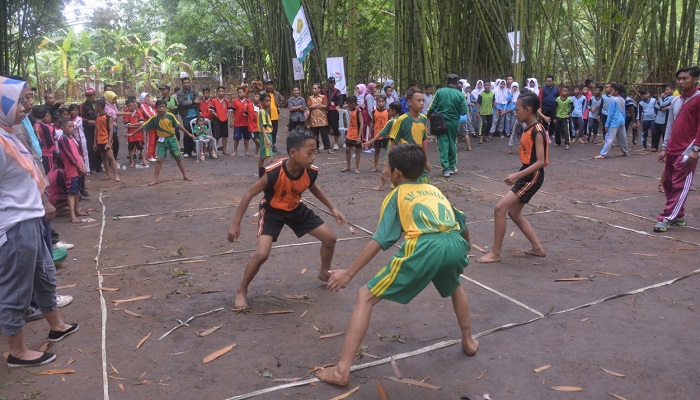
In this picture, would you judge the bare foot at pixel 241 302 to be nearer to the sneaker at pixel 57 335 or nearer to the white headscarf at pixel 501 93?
the sneaker at pixel 57 335

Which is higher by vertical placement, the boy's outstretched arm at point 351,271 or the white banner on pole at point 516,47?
the white banner on pole at point 516,47

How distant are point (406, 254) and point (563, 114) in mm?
11291

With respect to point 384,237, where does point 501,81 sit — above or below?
above

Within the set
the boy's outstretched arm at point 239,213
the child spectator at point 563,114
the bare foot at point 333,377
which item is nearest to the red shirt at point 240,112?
the child spectator at point 563,114

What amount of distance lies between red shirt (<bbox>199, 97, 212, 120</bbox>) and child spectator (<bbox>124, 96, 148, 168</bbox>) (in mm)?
1395

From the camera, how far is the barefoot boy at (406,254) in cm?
315

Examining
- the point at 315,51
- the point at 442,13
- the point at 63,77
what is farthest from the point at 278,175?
the point at 63,77

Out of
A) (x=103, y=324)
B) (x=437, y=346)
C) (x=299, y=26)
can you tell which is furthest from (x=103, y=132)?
(x=437, y=346)

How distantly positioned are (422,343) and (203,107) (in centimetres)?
1078

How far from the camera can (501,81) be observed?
1467 centimetres

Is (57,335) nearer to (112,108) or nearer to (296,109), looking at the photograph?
(112,108)

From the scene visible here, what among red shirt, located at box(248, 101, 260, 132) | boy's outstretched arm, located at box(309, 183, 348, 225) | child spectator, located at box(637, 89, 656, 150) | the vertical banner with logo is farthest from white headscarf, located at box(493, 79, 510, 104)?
boy's outstretched arm, located at box(309, 183, 348, 225)

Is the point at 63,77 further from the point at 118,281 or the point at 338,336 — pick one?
the point at 338,336

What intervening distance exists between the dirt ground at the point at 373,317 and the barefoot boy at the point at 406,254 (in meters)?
0.34
